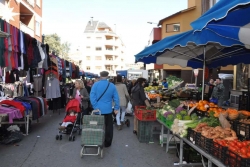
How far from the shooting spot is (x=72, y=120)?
732 cm

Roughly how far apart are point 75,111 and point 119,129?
200 centimetres

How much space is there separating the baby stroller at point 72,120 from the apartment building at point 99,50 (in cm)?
6713

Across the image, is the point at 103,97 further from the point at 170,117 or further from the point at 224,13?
the point at 224,13

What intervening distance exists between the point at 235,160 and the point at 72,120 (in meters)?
5.12

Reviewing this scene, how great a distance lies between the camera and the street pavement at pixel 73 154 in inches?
209

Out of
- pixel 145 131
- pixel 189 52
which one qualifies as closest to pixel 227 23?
pixel 145 131

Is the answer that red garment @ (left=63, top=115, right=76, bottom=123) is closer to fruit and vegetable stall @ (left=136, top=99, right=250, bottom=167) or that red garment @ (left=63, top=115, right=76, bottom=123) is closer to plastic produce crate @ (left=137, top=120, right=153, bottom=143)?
plastic produce crate @ (left=137, top=120, right=153, bottom=143)

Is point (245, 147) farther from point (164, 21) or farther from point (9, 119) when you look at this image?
point (164, 21)

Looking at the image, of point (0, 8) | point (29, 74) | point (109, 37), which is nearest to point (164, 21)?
point (0, 8)

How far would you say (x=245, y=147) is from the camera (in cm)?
340

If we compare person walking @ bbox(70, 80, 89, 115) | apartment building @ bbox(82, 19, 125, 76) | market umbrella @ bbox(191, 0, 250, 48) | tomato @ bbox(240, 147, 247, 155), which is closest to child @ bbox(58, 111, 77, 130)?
person walking @ bbox(70, 80, 89, 115)

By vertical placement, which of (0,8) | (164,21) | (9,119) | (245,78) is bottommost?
(9,119)

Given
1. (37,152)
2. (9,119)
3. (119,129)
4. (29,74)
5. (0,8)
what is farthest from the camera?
(0,8)

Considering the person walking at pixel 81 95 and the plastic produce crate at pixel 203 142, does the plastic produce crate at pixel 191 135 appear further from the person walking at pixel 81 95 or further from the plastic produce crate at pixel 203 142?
the person walking at pixel 81 95
